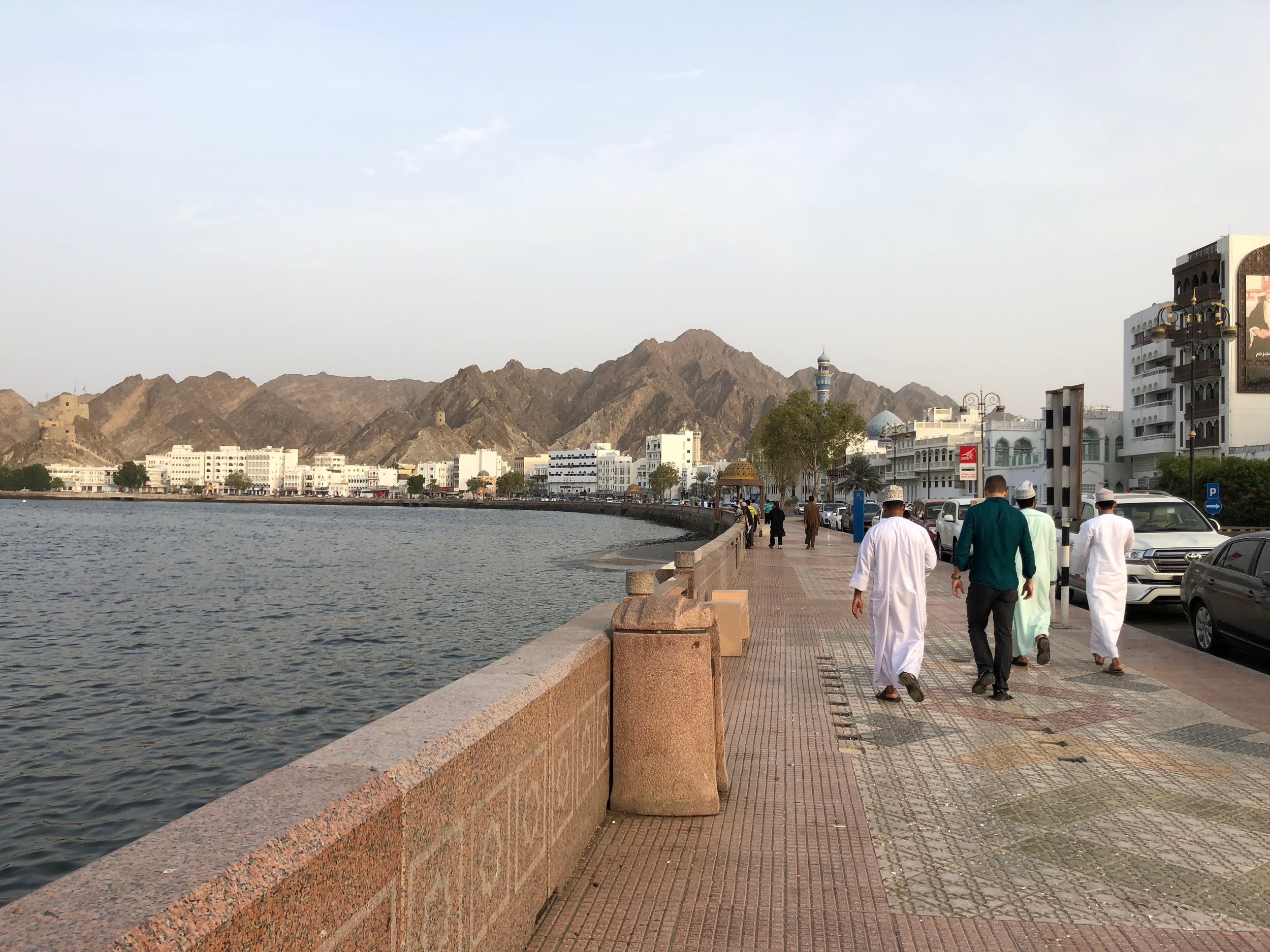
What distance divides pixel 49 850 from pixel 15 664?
1210 cm

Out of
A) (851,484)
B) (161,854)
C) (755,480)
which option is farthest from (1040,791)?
(851,484)

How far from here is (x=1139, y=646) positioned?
469 inches

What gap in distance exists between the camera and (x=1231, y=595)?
11.0 m

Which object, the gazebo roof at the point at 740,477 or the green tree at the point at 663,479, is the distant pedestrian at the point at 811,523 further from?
the green tree at the point at 663,479

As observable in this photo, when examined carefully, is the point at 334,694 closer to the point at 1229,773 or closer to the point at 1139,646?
the point at 1139,646

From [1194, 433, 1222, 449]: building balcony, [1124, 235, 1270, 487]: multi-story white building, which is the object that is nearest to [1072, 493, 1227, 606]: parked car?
[1124, 235, 1270, 487]: multi-story white building

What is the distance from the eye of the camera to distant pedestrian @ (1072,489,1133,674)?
10016mm

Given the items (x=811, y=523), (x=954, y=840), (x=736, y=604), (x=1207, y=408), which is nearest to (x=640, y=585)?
(x=954, y=840)

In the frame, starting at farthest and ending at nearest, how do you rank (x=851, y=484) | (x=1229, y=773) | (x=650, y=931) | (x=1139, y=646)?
(x=851, y=484)
(x=1139, y=646)
(x=1229, y=773)
(x=650, y=931)

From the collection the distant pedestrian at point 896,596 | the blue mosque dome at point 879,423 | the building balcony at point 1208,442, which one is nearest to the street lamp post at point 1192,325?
the distant pedestrian at point 896,596

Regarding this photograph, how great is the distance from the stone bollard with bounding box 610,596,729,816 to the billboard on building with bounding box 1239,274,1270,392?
247 ft

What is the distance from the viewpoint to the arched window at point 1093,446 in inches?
3219

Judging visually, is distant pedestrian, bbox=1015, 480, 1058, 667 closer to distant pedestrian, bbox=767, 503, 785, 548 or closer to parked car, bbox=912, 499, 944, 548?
parked car, bbox=912, 499, 944, 548

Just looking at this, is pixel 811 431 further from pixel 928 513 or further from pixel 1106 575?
pixel 1106 575
